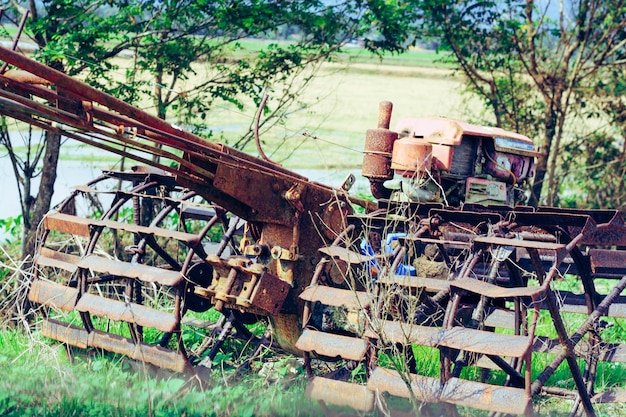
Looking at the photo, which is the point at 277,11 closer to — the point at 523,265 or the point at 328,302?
the point at 523,265

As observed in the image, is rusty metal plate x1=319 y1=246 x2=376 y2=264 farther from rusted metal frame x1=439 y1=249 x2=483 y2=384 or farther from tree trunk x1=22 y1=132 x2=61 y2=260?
tree trunk x1=22 y1=132 x2=61 y2=260

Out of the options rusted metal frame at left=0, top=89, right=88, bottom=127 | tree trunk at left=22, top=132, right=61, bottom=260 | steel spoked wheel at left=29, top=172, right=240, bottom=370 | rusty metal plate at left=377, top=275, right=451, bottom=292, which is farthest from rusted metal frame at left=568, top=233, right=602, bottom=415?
tree trunk at left=22, top=132, right=61, bottom=260

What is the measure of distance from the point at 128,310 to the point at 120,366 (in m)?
0.48

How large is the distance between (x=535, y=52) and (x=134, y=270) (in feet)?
30.5

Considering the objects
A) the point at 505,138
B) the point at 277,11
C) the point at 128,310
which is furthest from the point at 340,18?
the point at 128,310

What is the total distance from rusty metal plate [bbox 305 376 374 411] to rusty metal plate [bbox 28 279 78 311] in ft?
7.33

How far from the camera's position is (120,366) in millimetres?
7523

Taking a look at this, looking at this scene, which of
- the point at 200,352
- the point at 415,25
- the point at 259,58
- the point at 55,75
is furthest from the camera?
the point at 415,25

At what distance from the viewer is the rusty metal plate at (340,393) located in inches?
255

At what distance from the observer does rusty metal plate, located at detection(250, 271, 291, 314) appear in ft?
23.3

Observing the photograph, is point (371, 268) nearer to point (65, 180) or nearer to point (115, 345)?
point (115, 345)

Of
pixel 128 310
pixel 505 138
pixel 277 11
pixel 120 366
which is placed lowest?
pixel 120 366

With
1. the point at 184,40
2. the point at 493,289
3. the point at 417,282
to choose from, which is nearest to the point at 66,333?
the point at 417,282

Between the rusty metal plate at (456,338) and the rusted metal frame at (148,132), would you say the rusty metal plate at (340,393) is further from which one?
the rusted metal frame at (148,132)
